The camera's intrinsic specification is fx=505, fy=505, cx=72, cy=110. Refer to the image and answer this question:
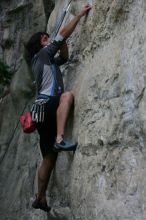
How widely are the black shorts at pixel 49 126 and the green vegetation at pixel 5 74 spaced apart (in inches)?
150

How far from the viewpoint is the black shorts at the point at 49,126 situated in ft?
21.2

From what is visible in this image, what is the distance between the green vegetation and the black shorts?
12.5ft

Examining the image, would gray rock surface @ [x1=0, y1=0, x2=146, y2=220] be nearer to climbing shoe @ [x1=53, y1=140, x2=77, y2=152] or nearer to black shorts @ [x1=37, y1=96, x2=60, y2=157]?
climbing shoe @ [x1=53, y1=140, x2=77, y2=152]

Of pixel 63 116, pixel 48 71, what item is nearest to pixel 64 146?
pixel 63 116

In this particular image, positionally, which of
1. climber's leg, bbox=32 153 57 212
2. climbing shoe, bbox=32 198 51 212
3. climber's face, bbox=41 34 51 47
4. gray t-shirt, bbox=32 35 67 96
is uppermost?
climber's face, bbox=41 34 51 47

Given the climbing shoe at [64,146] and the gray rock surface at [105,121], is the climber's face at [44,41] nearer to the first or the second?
the gray rock surface at [105,121]

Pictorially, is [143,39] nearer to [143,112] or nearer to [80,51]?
[143,112]

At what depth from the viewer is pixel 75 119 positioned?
6.39 metres

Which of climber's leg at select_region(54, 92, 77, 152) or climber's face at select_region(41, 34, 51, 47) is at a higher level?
climber's face at select_region(41, 34, 51, 47)

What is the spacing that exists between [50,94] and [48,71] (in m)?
0.32

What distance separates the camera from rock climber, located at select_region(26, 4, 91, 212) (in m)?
6.39

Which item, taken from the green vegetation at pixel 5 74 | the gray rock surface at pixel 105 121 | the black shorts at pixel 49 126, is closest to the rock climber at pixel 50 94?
the black shorts at pixel 49 126

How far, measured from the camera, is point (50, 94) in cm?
646

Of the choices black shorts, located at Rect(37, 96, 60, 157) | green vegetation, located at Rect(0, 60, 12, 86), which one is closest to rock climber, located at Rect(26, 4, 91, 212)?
black shorts, located at Rect(37, 96, 60, 157)
